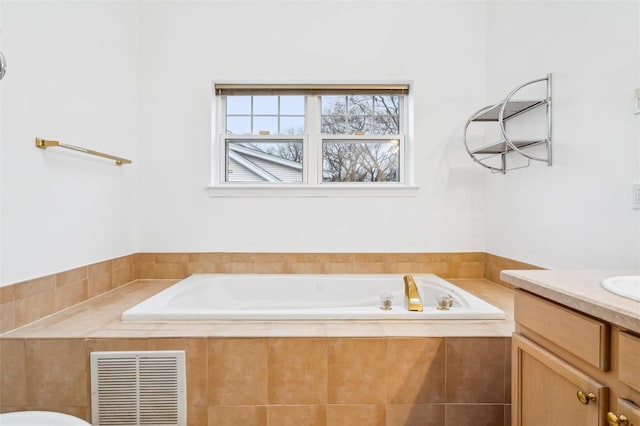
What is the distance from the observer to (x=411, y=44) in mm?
2336

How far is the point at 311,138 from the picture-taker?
2.43 metres

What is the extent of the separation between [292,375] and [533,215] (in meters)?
1.56

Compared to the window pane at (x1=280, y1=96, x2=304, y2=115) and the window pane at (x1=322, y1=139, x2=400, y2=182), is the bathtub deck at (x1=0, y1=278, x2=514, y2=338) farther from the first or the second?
the window pane at (x1=280, y1=96, x2=304, y2=115)

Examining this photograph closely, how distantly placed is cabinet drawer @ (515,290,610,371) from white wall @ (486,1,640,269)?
2.14ft

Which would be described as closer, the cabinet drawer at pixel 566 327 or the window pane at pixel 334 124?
the cabinet drawer at pixel 566 327

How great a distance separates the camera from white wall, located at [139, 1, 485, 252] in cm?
231

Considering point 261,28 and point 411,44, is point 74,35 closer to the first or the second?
point 261,28

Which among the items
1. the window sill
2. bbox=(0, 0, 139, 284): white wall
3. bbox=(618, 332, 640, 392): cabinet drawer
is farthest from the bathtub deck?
the window sill

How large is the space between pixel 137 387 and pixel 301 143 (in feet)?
5.78

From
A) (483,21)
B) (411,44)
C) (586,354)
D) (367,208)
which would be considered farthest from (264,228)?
(483,21)

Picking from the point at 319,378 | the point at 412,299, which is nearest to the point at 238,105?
the point at 412,299

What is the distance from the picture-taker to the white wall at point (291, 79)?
2314 mm

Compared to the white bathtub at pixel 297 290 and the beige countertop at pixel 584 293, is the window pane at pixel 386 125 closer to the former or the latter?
the white bathtub at pixel 297 290

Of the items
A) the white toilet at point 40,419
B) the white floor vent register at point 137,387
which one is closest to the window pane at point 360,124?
the white floor vent register at point 137,387
